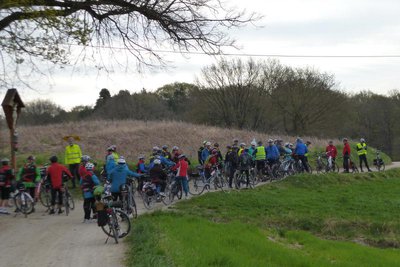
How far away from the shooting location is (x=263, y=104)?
67.2 metres

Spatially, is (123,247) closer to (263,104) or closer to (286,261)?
(286,261)

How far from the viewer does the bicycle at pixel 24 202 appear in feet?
55.5

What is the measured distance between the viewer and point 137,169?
67.1 ft

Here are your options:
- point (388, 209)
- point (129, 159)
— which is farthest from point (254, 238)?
point (129, 159)

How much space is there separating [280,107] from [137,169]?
46837 millimetres

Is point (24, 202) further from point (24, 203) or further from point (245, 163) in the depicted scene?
point (245, 163)

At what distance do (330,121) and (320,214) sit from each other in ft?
154

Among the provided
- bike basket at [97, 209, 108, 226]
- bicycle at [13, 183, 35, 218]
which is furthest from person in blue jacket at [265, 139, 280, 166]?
bike basket at [97, 209, 108, 226]

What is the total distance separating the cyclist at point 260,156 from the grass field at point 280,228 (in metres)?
1.33

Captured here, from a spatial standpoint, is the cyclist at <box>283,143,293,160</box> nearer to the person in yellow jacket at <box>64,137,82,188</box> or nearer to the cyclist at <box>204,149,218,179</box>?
the cyclist at <box>204,149,218,179</box>

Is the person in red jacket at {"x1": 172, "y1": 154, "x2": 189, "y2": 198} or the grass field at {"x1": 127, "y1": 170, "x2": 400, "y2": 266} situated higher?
the person in red jacket at {"x1": 172, "y1": 154, "x2": 189, "y2": 198}

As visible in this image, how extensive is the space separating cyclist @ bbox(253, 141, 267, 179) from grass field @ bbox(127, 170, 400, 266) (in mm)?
1335

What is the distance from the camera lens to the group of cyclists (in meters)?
15.1

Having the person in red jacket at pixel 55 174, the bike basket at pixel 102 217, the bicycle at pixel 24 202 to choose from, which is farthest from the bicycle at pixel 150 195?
the bike basket at pixel 102 217
